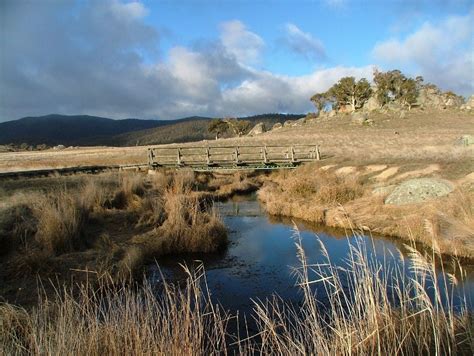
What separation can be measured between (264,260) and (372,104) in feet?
224

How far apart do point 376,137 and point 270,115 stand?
15458cm

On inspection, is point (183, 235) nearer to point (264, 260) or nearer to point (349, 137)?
point (264, 260)

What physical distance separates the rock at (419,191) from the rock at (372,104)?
59.7 metres

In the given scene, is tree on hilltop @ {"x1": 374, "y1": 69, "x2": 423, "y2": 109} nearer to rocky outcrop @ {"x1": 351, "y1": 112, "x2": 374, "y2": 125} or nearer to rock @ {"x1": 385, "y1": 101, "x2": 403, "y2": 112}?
rock @ {"x1": 385, "y1": 101, "x2": 403, "y2": 112}

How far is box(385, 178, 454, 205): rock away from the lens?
559 inches

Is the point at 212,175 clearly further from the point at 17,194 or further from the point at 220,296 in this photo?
the point at 220,296

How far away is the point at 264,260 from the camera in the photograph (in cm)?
1124

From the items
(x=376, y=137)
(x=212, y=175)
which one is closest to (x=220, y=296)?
(x=212, y=175)

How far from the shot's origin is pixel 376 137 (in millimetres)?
46562

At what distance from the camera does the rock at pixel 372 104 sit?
72475 millimetres

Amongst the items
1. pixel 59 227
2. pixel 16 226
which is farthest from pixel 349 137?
pixel 16 226

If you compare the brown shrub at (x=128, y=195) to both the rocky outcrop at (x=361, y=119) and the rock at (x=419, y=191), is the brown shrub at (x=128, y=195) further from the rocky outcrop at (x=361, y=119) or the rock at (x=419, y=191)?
the rocky outcrop at (x=361, y=119)

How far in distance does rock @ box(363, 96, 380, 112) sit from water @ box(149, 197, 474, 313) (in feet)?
199

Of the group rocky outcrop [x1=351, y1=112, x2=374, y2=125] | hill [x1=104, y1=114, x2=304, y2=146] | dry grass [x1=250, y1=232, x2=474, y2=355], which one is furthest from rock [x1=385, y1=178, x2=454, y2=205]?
hill [x1=104, y1=114, x2=304, y2=146]
